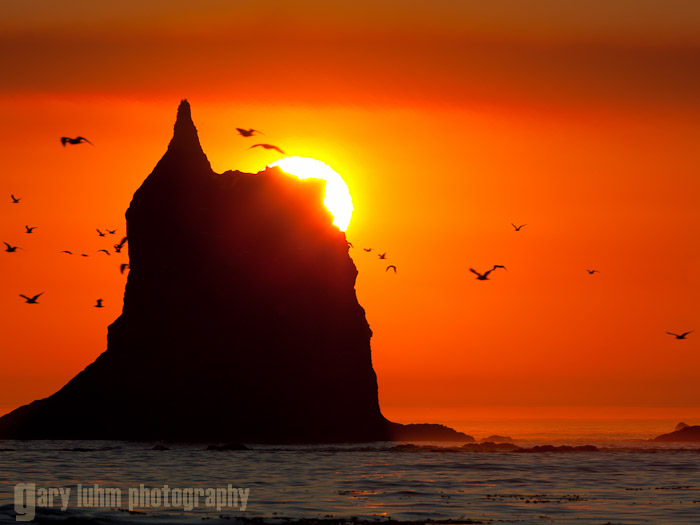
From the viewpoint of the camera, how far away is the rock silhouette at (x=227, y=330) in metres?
163

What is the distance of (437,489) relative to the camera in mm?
67188

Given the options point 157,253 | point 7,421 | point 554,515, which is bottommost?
point 554,515

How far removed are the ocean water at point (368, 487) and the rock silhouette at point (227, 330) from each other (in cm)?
5451

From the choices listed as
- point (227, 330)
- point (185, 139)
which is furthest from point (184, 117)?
point (227, 330)

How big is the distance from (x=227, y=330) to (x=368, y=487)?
332 feet

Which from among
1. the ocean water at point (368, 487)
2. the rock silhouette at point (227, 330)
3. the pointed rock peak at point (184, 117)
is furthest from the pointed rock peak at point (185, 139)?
the ocean water at point (368, 487)

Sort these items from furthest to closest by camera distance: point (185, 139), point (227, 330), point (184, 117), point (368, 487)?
1. point (184, 117)
2. point (185, 139)
3. point (227, 330)
4. point (368, 487)

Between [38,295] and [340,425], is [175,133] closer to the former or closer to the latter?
[340,425]

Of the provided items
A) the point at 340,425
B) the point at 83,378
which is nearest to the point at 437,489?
the point at 340,425

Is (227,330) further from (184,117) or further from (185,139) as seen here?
(184,117)

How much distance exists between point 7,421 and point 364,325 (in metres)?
57.7

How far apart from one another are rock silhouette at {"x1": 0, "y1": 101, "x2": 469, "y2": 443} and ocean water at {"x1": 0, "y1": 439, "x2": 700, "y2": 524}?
54511mm

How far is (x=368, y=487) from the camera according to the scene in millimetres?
67938

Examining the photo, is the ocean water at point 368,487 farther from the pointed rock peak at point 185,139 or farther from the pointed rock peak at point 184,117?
the pointed rock peak at point 184,117
